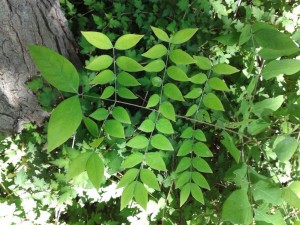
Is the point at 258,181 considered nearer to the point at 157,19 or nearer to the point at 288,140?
the point at 288,140

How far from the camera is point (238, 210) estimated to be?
118 cm

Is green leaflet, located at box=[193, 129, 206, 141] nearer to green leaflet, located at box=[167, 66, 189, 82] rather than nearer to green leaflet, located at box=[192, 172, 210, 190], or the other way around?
green leaflet, located at box=[192, 172, 210, 190]

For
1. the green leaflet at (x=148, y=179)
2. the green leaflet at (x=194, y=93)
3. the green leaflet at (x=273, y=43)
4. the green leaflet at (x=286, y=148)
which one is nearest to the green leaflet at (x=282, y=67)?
the green leaflet at (x=273, y=43)

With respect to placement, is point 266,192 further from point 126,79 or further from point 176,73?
point 126,79

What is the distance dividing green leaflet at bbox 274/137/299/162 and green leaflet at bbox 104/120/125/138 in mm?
587

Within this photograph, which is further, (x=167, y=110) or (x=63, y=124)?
(x=167, y=110)

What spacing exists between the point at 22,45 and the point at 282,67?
4.00 feet

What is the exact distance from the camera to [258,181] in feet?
4.32

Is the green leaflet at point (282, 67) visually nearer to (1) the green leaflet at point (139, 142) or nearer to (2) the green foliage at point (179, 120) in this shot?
(2) the green foliage at point (179, 120)

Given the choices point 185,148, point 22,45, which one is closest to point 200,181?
point 185,148

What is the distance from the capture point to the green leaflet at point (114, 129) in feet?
3.87

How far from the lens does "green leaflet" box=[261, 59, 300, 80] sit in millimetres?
1146

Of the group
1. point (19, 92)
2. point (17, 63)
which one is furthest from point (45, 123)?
point (17, 63)

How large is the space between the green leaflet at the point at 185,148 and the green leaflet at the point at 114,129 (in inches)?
16.6
